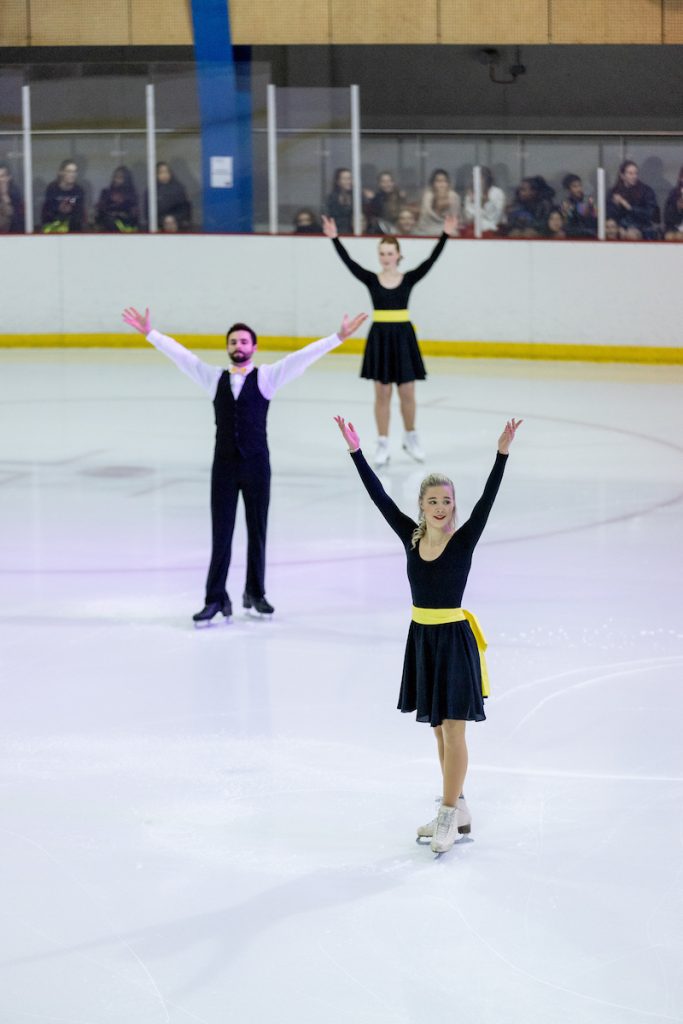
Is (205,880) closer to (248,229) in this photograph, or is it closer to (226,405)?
(226,405)

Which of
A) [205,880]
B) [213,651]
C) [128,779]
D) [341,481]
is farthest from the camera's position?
[341,481]

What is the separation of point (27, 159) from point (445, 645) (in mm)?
13145

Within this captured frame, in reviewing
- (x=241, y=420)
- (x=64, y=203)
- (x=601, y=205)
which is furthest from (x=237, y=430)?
(x=64, y=203)

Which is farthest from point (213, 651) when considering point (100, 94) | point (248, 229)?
point (100, 94)

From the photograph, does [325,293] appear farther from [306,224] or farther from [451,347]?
[451,347]

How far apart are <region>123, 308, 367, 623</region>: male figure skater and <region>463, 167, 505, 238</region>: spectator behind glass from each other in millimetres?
9197

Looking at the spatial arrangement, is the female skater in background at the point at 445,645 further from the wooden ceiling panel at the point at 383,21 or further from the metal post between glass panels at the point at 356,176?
the wooden ceiling panel at the point at 383,21

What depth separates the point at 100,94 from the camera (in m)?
17.3

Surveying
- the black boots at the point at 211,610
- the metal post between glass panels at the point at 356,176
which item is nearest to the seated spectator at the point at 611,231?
the metal post between glass panels at the point at 356,176

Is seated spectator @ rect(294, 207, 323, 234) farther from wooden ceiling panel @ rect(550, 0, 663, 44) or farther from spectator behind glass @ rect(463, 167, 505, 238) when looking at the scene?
wooden ceiling panel @ rect(550, 0, 663, 44)

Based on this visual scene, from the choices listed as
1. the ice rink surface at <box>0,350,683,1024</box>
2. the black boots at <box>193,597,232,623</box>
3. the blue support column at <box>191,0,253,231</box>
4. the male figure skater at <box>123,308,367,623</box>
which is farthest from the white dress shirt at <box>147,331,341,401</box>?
the blue support column at <box>191,0,253,231</box>

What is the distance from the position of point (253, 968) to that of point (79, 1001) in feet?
1.31

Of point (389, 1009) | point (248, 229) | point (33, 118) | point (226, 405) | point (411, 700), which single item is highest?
point (33, 118)

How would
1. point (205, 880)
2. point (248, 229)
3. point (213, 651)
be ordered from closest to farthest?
point (205, 880) → point (213, 651) → point (248, 229)
